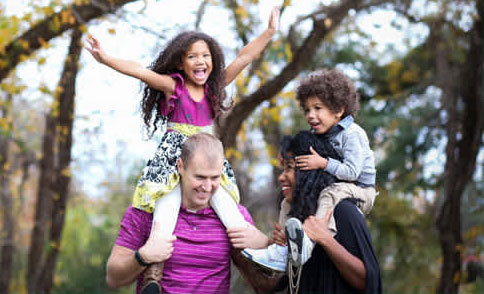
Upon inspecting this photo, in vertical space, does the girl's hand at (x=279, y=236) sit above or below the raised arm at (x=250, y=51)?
below

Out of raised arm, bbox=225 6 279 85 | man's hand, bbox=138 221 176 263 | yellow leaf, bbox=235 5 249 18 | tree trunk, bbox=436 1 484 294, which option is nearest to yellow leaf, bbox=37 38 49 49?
yellow leaf, bbox=235 5 249 18

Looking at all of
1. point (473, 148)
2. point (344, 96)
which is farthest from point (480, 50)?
point (344, 96)

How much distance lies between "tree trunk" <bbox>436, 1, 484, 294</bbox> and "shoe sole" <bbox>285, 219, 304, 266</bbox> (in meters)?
6.24

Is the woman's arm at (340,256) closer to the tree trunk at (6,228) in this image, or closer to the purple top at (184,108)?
the purple top at (184,108)

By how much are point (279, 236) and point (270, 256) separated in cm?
14

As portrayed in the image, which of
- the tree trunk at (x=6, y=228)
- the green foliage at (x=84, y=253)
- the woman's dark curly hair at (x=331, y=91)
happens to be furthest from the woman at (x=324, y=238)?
the green foliage at (x=84, y=253)

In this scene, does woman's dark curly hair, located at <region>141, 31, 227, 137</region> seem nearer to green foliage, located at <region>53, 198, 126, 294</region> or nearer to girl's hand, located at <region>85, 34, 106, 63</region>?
girl's hand, located at <region>85, 34, 106, 63</region>

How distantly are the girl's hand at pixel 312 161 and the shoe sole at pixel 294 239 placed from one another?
1.20 ft

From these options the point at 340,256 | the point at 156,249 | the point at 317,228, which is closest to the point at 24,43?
the point at 156,249

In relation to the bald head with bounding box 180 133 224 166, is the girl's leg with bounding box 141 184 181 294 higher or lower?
lower

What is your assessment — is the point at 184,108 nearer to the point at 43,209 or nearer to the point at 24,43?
the point at 24,43

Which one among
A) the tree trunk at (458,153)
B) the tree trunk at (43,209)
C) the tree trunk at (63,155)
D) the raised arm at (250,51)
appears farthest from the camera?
the tree trunk at (43,209)

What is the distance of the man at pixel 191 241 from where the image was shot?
10.8 ft

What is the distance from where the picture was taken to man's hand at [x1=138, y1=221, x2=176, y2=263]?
324cm
